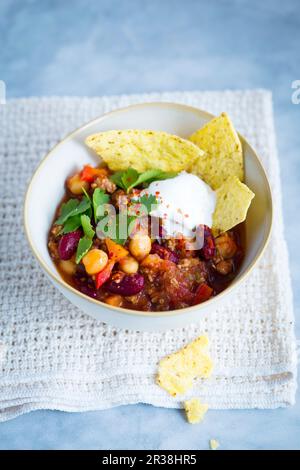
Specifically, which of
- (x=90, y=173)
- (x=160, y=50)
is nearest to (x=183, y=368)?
(x=90, y=173)

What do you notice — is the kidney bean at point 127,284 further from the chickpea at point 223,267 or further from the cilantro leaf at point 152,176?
the cilantro leaf at point 152,176

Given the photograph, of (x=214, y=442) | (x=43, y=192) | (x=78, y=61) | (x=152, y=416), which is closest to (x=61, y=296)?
(x=43, y=192)

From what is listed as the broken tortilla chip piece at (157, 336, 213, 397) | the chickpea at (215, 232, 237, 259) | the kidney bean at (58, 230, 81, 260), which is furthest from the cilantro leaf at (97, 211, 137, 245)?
the broken tortilla chip piece at (157, 336, 213, 397)

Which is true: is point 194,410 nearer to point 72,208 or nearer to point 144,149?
point 72,208

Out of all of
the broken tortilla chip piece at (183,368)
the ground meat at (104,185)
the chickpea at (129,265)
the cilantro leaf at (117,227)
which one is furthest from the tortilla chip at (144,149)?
the broken tortilla chip piece at (183,368)

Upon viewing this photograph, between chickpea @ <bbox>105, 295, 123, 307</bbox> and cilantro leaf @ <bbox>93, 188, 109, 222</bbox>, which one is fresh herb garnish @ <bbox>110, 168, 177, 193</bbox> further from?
chickpea @ <bbox>105, 295, 123, 307</bbox>
